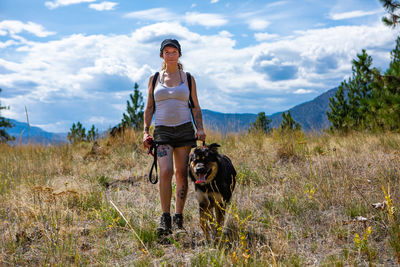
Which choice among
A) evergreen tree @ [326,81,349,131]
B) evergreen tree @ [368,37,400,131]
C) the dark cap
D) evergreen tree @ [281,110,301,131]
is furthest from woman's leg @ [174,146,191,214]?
evergreen tree @ [326,81,349,131]

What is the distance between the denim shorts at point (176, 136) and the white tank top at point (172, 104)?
6cm

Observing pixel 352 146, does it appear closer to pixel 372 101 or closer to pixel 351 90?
pixel 372 101

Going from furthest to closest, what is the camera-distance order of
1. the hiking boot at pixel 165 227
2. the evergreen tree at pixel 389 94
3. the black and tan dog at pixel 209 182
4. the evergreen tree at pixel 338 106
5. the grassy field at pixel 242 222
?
the evergreen tree at pixel 338 106, the evergreen tree at pixel 389 94, the hiking boot at pixel 165 227, the black and tan dog at pixel 209 182, the grassy field at pixel 242 222

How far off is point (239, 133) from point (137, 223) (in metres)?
6.77

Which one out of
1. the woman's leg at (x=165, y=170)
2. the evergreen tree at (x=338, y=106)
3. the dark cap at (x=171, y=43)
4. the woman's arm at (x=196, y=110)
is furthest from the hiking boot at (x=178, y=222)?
the evergreen tree at (x=338, y=106)

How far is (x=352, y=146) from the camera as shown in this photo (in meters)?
7.64

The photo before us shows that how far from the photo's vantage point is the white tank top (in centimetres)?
381

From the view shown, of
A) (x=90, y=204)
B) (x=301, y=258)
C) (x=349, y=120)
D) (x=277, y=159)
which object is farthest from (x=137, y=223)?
(x=349, y=120)

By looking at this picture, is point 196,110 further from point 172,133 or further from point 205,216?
point 205,216

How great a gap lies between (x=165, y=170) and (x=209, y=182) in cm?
56

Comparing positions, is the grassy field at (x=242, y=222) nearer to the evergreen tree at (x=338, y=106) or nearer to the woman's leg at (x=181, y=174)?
the woman's leg at (x=181, y=174)

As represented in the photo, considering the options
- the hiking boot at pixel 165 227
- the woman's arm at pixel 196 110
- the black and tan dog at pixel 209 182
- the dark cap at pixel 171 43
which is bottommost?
the hiking boot at pixel 165 227

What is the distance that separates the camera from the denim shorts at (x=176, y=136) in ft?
12.5

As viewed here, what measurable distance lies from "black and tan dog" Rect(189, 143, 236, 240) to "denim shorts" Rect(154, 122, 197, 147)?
0.24 meters
